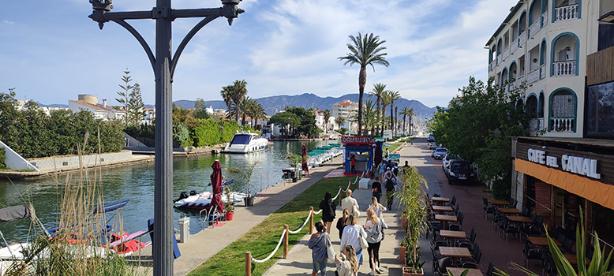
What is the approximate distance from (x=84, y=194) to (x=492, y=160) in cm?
2082

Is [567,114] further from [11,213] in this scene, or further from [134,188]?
[134,188]

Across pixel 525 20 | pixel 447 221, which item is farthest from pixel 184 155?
pixel 447 221

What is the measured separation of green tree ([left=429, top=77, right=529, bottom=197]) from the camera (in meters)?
22.7

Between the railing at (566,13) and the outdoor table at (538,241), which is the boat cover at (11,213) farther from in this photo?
the railing at (566,13)

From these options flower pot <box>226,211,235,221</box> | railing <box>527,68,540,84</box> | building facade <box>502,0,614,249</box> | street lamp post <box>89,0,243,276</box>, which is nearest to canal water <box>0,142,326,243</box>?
flower pot <box>226,211,235,221</box>

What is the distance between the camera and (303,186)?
31.7 metres

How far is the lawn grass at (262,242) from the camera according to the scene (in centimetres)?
1239

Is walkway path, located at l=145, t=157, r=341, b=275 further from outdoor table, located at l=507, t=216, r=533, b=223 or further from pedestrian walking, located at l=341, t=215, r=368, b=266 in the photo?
outdoor table, located at l=507, t=216, r=533, b=223

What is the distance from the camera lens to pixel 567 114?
21234 mm

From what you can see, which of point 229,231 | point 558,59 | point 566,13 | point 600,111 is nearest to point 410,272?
point 229,231

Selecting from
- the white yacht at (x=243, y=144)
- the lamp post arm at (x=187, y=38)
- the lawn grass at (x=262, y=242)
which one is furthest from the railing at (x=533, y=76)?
the white yacht at (x=243, y=144)

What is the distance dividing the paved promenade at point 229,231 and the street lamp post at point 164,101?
7935 mm

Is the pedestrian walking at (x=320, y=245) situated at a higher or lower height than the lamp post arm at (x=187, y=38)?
lower

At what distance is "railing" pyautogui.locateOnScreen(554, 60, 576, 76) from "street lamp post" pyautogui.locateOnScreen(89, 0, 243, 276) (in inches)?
772
